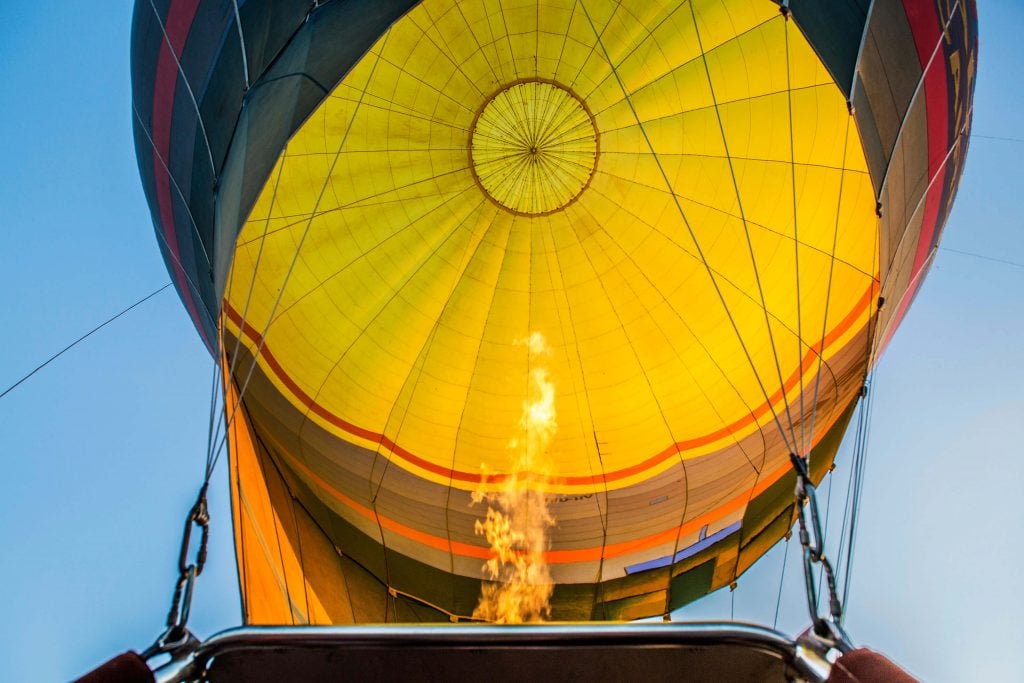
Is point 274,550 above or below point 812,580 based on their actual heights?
above

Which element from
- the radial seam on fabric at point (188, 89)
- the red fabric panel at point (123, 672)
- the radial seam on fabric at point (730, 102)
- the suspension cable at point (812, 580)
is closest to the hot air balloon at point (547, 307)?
the radial seam on fabric at point (730, 102)

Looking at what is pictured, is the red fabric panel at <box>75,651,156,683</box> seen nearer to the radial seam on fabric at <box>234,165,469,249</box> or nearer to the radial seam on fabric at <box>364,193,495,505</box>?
the radial seam on fabric at <box>234,165,469,249</box>

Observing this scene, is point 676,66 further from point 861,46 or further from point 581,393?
point 581,393

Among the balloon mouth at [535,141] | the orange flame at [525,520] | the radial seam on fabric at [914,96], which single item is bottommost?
the orange flame at [525,520]

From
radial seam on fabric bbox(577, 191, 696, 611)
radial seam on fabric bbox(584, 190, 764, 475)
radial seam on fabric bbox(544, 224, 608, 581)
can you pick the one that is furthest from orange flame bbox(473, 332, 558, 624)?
radial seam on fabric bbox(584, 190, 764, 475)

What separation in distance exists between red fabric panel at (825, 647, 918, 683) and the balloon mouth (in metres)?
5.32

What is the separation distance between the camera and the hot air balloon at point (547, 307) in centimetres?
571

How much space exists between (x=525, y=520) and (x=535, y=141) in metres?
3.08

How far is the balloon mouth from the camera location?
6203mm

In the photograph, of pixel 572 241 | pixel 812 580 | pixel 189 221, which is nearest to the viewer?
pixel 812 580

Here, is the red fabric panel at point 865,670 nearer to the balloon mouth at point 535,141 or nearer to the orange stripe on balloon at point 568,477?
the orange stripe on balloon at point 568,477

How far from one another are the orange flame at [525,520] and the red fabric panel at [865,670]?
5228 mm

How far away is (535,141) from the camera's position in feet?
20.5

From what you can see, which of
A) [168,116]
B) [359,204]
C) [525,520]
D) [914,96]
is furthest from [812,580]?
[359,204]
